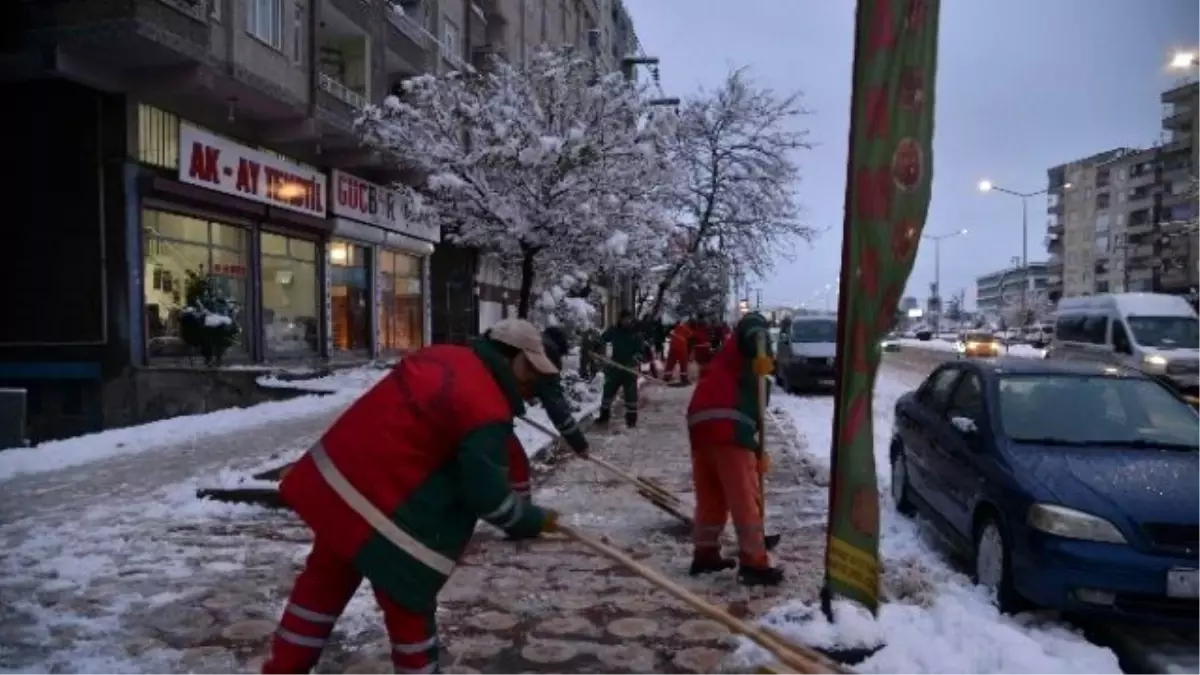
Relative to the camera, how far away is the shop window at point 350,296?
2148 centimetres

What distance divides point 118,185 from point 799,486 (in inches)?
432

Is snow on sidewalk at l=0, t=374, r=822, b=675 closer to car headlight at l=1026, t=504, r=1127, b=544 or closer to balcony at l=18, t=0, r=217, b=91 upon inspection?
car headlight at l=1026, t=504, r=1127, b=544

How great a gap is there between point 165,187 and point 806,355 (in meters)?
12.1

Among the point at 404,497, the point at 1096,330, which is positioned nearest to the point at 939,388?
the point at 404,497

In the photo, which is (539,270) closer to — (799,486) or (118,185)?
(118,185)

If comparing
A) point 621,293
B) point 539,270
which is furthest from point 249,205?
point 621,293

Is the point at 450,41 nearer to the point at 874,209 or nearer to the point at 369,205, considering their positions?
the point at 369,205

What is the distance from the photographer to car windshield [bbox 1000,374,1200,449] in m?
5.91

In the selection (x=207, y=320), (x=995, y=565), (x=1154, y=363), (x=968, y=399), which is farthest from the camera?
(x=1154, y=363)

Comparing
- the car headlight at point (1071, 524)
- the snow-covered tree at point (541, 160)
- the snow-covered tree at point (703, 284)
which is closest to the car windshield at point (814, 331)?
the snow-covered tree at point (703, 284)

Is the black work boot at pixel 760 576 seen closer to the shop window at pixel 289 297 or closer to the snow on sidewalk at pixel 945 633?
the snow on sidewalk at pixel 945 633

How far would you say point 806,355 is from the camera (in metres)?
19.6

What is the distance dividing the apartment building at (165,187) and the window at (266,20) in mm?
42

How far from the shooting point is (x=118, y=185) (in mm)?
14289
